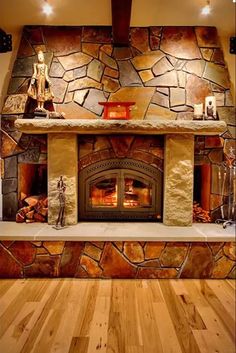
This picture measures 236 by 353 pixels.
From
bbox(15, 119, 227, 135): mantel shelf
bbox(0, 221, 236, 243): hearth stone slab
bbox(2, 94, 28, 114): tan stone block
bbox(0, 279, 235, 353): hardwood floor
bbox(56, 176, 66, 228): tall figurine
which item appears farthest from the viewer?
bbox(2, 94, 28, 114): tan stone block

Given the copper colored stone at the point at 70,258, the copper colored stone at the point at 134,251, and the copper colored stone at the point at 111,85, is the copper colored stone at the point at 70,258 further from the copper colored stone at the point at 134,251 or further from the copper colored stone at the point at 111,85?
the copper colored stone at the point at 111,85

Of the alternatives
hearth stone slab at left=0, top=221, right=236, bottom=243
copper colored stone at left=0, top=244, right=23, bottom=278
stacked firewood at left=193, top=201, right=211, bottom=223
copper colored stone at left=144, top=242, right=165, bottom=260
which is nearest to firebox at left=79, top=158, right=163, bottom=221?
hearth stone slab at left=0, top=221, right=236, bottom=243

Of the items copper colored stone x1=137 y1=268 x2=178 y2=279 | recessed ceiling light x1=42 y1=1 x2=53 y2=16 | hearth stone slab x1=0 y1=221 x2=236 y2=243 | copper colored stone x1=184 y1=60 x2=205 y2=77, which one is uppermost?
recessed ceiling light x1=42 y1=1 x2=53 y2=16

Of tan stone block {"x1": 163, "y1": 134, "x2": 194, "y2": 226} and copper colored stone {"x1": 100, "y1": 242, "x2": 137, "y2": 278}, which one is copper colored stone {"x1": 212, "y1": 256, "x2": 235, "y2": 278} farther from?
copper colored stone {"x1": 100, "y1": 242, "x2": 137, "y2": 278}

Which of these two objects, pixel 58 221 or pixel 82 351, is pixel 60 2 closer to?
pixel 58 221

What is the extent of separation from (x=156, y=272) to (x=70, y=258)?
0.58m

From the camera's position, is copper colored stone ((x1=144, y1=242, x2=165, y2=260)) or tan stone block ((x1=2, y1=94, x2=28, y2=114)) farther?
tan stone block ((x1=2, y1=94, x2=28, y2=114))

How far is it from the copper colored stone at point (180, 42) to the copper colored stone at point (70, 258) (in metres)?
1.61

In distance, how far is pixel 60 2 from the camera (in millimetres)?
1947

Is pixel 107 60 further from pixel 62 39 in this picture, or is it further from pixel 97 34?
pixel 62 39

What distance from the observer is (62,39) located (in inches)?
88.8

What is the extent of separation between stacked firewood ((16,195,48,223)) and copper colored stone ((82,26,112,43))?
1304mm

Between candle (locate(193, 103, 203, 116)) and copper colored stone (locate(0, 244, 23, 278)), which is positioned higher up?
candle (locate(193, 103, 203, 116))

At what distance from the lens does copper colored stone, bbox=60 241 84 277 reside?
6.30 feet
